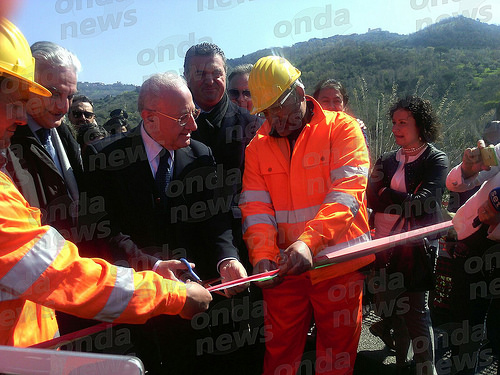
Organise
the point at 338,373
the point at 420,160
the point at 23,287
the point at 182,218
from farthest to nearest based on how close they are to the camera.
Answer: the point at 420,160 < the point at 182,218 < the point at 338,373 < the point at 23,287

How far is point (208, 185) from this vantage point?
2730mm

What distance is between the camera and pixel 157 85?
99.9 inches

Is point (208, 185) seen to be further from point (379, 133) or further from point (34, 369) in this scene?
point (379, 133)

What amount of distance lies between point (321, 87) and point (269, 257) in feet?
7.78

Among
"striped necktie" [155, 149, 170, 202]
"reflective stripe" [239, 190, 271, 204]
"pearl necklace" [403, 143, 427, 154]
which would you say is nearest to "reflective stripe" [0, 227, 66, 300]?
"striped necktie" [155, 149, 170, 202]

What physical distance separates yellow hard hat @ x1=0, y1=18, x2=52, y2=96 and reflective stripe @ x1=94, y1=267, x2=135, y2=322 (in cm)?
85

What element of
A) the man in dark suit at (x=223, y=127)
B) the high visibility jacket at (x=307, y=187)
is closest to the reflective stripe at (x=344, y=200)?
the high visibility jacket at (x=307, y=187)

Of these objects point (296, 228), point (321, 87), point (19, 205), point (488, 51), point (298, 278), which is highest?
point (488, 51)

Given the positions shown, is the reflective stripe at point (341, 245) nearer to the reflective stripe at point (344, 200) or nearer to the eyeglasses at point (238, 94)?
the reflective stripe at point (344, 200)

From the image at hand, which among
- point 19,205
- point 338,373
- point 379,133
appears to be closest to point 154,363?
point 338,373

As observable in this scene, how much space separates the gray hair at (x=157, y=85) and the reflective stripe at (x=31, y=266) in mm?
1200

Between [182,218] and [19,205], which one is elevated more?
[19,205]

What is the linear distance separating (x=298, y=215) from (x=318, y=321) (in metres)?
0.64

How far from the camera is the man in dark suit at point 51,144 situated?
229cm
